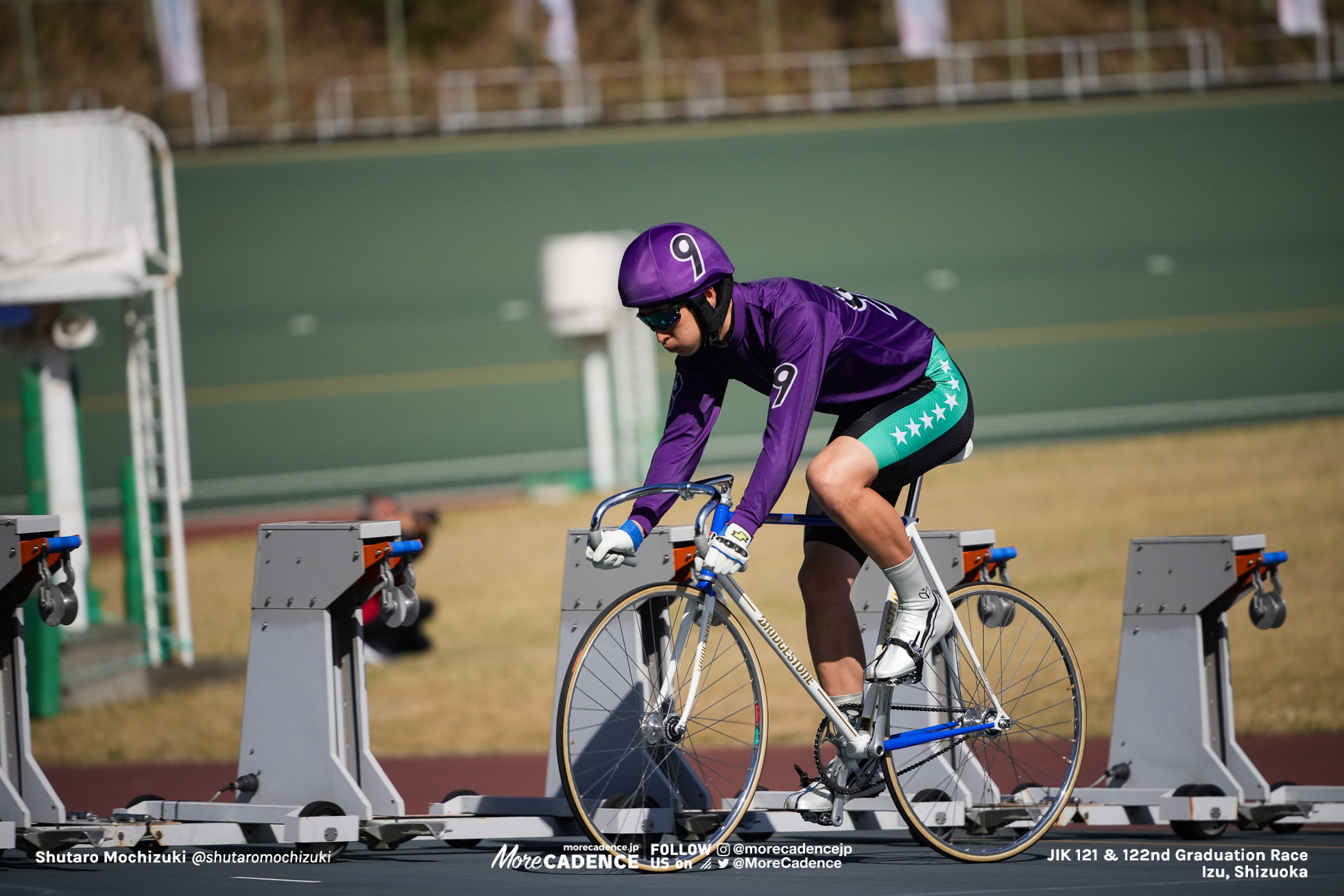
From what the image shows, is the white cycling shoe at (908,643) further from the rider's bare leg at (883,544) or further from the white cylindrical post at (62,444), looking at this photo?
the white cylindrical post at (62,444)

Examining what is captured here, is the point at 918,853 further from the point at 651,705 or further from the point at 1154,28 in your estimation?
the point at 1154,28

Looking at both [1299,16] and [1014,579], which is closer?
[1014,579]

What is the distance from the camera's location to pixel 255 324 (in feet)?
100

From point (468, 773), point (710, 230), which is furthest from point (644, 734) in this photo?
point (710, 230)

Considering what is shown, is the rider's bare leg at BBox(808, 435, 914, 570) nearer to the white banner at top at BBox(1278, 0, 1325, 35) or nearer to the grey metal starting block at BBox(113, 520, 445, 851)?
the grey metal starting block at BBox(113, 520, 445, 851)

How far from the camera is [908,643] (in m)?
4.66

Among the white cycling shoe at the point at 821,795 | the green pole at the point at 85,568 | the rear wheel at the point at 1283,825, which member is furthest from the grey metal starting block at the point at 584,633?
the green pole at the point at 85,568

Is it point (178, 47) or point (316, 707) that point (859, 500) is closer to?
point (316, 707)

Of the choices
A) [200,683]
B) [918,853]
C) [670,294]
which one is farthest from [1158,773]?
[200,683]

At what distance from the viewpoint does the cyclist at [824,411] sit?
4410 mm

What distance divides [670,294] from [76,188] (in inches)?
339

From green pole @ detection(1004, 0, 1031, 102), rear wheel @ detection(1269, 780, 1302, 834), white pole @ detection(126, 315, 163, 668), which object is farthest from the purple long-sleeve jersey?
green pole @ detection(1004, 0, 1031, 102)

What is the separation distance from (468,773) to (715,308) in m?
4.38

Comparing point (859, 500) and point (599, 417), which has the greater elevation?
point (859, 500)
